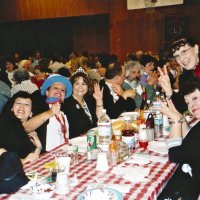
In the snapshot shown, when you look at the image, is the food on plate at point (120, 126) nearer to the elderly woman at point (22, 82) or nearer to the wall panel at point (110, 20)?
the elderly woman at point (22, 82)

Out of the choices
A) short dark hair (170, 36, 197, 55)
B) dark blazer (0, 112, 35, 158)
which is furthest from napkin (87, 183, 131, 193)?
short dark hair (170, 36, 197, 55)

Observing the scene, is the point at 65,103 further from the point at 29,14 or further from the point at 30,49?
the point at 30,49

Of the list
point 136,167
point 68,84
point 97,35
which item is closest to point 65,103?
point 68,84

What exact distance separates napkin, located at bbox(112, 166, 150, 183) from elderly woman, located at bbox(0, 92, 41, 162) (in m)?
0.65

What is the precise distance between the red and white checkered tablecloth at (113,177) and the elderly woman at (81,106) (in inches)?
33.1

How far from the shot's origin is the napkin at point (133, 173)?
1869mm

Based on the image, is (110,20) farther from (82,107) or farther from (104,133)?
(104,133)

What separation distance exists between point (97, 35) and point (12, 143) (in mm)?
11276

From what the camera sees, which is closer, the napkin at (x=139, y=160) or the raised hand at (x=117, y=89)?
the napkin at (x=139, y=160)

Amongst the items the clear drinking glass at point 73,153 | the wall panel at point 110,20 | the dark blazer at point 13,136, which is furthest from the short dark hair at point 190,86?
the wall panel at point 110,20

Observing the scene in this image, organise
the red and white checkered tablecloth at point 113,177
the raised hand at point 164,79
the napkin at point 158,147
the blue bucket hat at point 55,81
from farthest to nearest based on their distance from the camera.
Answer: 1. the blue bucket hat at point 55,81
2. the raised hand at point 164,79
3. the napkin at point 158,147
4. the red and white checkered tablecloth at point 113,177

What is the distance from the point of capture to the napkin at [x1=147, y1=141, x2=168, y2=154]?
7.77 feet

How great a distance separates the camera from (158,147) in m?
2.46

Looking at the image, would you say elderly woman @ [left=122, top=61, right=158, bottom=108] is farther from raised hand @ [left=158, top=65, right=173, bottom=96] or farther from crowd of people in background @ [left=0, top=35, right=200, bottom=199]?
raised hand @ [left=158, top=65, right=173, bottom=96]
